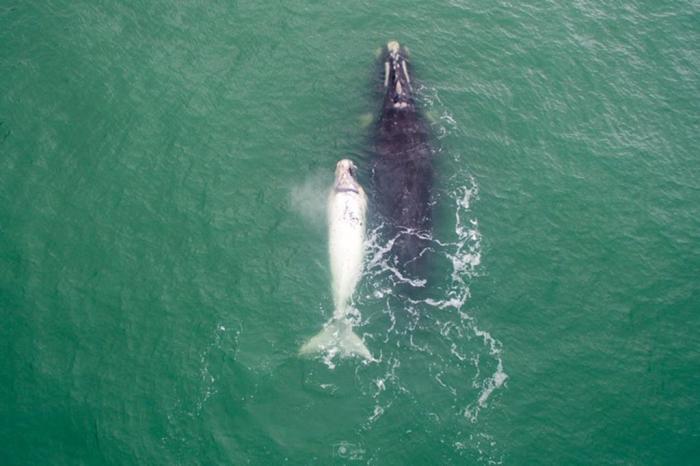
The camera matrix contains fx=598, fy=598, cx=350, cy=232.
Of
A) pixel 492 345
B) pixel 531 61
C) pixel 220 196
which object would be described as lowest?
pixel 492 345

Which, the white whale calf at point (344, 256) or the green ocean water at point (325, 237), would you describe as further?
the white whale calf at point (344, 256)

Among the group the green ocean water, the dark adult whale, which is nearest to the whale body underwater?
the dark adult whale

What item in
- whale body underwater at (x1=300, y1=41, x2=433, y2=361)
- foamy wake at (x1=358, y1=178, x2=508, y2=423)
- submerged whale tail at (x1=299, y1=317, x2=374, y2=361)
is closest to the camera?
foamy wake at (x1=358, y1=178, x2=508, y2=423)

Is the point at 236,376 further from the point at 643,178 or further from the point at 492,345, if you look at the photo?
the point at 643,178

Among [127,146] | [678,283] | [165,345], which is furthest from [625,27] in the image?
[165,345]

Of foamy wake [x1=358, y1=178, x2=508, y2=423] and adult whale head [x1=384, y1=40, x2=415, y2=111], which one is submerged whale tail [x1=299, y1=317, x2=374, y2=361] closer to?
foamy wake [x1=358, y1=178, x2=508, y2=423]

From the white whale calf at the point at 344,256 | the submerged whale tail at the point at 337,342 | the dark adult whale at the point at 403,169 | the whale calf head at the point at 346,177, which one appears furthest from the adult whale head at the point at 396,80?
the submerged whale tail at the point at 337,342

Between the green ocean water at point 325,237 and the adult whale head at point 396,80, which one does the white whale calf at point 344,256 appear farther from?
the adult whale head at point 396,80

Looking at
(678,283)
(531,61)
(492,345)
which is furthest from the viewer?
(531,61)
